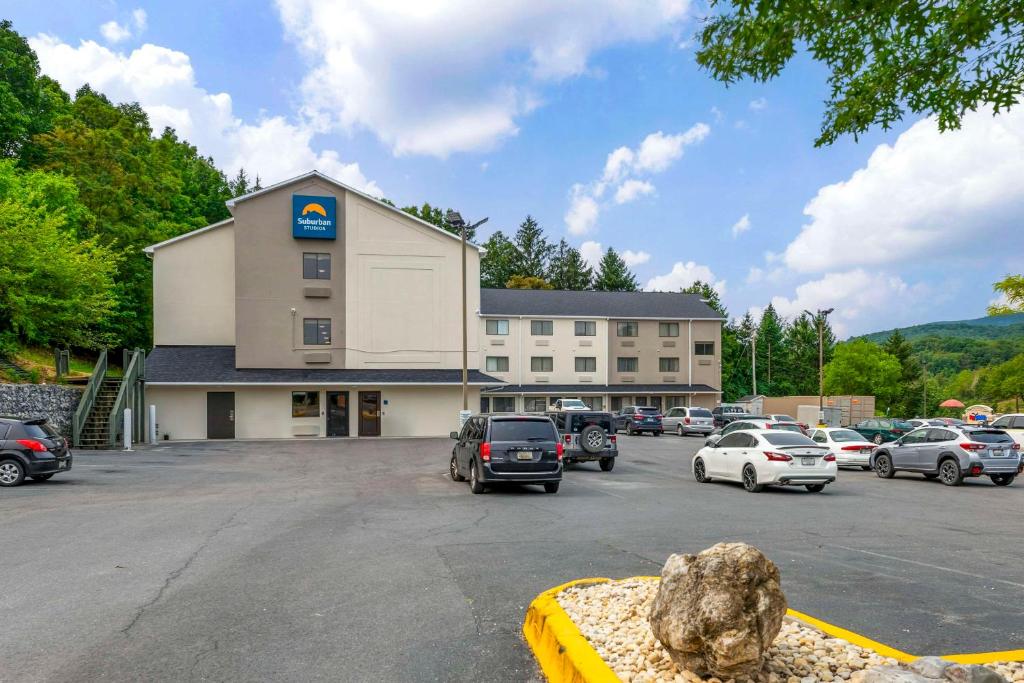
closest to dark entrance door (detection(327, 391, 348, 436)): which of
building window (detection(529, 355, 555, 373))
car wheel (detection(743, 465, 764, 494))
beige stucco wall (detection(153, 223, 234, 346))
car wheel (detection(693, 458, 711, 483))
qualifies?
beige stucco wall (detection(153, 223, 234, 346))

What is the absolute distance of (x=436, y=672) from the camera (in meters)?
5.60

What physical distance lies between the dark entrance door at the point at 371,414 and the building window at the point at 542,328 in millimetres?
22141

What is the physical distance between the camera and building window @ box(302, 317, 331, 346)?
41344 millimetres

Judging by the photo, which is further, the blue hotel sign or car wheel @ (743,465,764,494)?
the blue hotel sign

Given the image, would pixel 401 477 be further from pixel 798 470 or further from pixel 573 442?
pixel 798 470

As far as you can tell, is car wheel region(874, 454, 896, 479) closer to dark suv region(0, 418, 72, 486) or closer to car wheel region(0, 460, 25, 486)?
dark suv region(0, 418, 72, 486)

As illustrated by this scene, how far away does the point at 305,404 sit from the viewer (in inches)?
1601

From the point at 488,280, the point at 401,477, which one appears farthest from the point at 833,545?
the point at 488,280

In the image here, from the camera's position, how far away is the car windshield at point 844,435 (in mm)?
27016

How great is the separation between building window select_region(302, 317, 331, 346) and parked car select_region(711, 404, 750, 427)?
83.1 ft

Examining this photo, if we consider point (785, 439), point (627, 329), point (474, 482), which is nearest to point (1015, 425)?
point (785, 439)

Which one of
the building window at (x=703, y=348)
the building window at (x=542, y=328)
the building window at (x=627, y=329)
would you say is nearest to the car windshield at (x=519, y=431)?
the building window at (x=542, y=328)

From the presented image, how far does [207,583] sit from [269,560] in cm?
129

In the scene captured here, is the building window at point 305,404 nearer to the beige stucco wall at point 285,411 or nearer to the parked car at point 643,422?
the beige stucco wall at point 285,411
